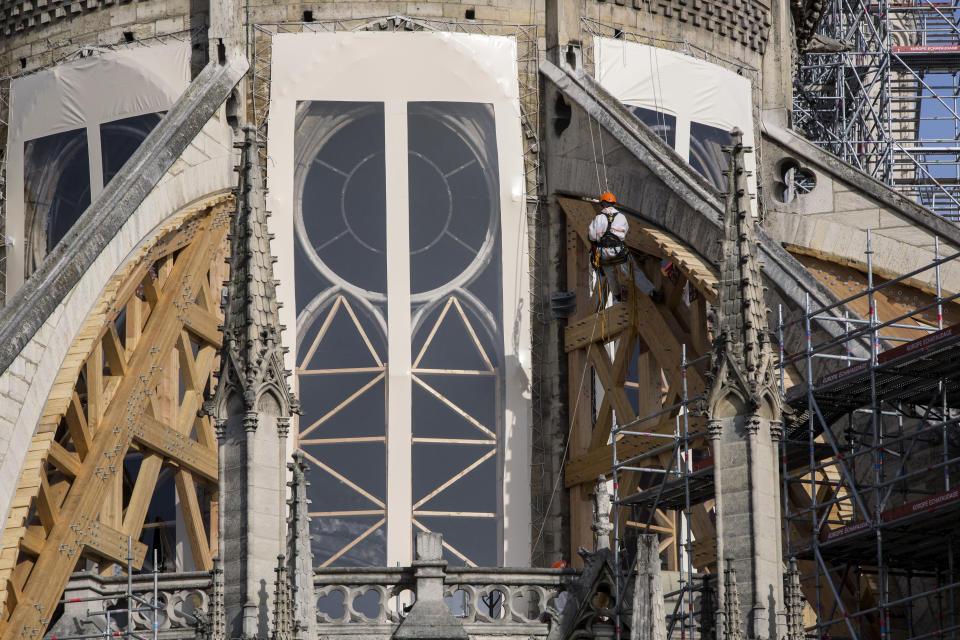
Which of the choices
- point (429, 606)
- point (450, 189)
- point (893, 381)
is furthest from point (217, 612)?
point (450, 189)

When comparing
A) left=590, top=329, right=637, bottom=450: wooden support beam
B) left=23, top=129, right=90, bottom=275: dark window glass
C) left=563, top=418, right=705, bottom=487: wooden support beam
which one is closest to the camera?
left=563, top=418, right=705, bottom=487: wooden support beam

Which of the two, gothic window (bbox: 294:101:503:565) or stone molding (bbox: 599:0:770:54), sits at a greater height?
stone molding (bbox: 599:0:770:54)

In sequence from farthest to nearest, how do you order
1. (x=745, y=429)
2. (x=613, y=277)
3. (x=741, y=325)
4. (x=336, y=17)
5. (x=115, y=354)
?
(x=336, y=17), (x=613, y=277), (x=115, y=354), (x=741, y=325), (x=745, y=429)

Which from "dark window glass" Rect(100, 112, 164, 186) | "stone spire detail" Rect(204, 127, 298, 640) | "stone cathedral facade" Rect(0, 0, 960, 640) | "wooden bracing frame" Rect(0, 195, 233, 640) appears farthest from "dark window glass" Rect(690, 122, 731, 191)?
"stone spire detail" Rect(204, 127, 298, 640)

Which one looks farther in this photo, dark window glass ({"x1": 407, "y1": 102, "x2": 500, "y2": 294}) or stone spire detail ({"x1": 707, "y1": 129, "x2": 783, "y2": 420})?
dark window glass ({"x1": 407, "y1": 102, "x2": 500, "y2": 294})

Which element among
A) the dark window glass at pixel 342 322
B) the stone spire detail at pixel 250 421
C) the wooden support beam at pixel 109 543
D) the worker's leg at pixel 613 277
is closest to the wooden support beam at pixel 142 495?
the wooden support beam at pixel 109 543

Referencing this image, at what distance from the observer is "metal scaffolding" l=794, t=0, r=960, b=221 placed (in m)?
43.3

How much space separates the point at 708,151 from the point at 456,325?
510 centimetres

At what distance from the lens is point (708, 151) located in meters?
34.8

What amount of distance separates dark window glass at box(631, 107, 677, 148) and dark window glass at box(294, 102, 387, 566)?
3801 millimetres

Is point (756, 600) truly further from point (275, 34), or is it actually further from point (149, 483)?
point (275, 34)

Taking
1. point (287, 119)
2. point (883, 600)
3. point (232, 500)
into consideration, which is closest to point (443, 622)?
point (232, 500)

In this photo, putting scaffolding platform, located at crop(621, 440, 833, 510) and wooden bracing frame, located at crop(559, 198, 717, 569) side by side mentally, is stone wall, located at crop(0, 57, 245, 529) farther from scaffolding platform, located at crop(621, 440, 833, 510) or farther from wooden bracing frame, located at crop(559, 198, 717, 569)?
scaffolding platform, located at crop(621, 440, 833, 510)

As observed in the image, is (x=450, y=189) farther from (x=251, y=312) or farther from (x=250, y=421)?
(x=250, y=421)
